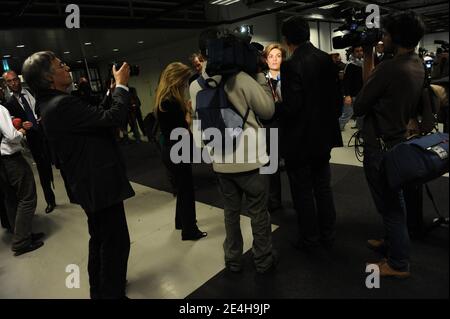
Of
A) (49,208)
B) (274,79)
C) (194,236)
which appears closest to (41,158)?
(49,208)

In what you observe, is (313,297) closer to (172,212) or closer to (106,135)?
(106,135)

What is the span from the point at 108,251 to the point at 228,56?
46.7 inches

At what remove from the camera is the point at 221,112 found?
5.44 ft

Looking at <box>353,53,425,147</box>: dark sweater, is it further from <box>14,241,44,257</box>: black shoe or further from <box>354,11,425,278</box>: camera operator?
<box>14,241,44,257</box>: black shoe

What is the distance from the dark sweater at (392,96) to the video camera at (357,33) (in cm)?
22

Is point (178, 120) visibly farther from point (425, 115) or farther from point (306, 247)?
point (425, 115)

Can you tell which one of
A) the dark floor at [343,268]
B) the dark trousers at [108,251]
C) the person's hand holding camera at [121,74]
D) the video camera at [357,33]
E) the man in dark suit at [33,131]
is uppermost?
the video camera at [357,33]

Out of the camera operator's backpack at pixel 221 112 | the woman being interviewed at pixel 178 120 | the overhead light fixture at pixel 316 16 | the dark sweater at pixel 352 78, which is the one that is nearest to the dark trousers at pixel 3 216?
the woman being interviewed at pixel 178 120

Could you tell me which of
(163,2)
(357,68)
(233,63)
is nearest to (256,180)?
(233,63)

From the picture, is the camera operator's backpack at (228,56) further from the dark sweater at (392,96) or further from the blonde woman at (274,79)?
the blonde woman at (274,79)

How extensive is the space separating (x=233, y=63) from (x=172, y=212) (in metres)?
1.88

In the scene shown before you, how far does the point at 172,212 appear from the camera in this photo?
10.1ft

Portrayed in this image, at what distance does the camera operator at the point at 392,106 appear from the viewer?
146 cm

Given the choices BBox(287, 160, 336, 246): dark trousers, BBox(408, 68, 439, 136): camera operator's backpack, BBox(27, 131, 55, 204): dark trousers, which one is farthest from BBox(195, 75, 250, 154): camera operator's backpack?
BBox(27, 131, 55, 204): dark trousers
